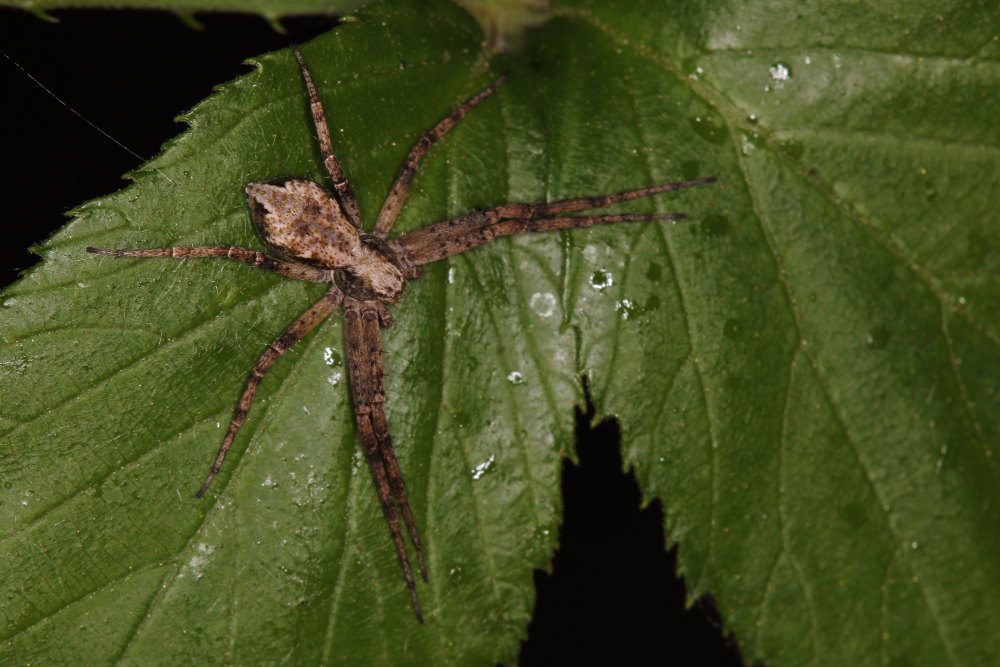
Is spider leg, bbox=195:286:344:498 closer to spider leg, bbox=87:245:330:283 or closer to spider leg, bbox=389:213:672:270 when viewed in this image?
spider leg, bbox=87:245:330:283

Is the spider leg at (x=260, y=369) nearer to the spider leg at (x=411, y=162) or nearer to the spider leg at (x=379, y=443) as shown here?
the spider leg at (x=379, y=443)

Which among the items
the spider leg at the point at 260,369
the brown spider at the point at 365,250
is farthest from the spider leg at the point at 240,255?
the spider leg at the point at 260,369

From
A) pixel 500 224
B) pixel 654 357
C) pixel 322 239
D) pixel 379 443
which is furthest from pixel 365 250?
pixel 654 357

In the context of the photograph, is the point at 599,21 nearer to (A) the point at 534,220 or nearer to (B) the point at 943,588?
(A) the point at 534,220

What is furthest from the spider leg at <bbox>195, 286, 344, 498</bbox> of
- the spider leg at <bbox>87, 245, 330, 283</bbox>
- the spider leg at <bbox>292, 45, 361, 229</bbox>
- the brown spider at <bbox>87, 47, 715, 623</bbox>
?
the spider leg at <bbox>292, 45, 361, 229</bbox>

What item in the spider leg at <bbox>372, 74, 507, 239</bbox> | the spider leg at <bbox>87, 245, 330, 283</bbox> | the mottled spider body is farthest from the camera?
the spider leg at <bbox>372, 74, 507, 239</bbox>

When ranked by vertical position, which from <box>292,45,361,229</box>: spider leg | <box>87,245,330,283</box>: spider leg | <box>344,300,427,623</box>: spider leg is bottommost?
<box>344,300,427,623</box>: spider leg

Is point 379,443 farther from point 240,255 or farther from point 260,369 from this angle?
point 240,255
